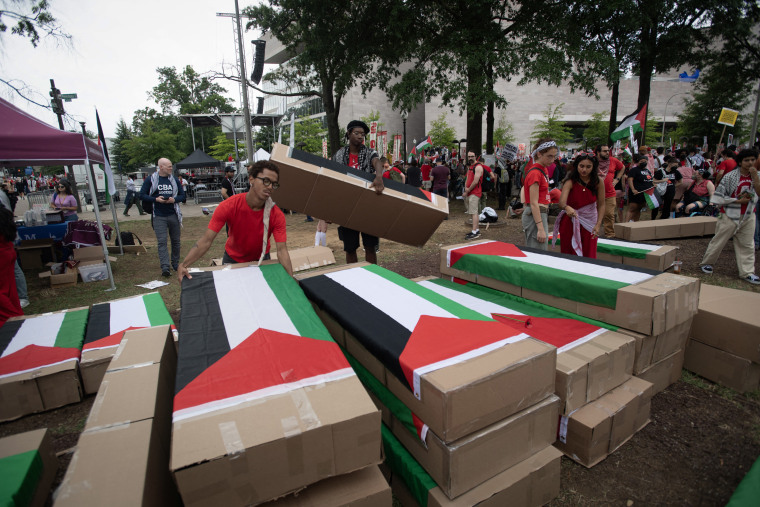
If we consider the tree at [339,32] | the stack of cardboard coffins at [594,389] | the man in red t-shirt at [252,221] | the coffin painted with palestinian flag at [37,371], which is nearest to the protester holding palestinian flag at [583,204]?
the stack of cardboard coffins at [594,389]

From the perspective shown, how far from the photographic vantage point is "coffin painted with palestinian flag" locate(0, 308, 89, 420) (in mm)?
2936

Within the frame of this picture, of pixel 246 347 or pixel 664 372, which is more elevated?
pixel 246 347

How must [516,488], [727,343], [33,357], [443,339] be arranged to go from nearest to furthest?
[516,488], [443,339], [727,343], [33,357]

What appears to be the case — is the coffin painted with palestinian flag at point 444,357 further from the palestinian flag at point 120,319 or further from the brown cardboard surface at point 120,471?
the palestinian flag at point 120,319

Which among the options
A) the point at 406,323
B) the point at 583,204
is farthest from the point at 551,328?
the point at 583,204

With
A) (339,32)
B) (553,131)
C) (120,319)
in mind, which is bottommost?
(120,319)

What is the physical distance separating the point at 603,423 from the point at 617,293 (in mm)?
864

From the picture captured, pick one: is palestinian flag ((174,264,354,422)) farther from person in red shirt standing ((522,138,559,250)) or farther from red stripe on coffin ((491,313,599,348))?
person in red shirt standing ((522,138,559,250))

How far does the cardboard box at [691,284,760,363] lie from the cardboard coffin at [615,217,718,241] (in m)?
4.42

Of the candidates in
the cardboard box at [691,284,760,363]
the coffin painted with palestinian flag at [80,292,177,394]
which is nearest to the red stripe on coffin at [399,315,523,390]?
the coffin painted with palestinian flag at [80,292,177,394]

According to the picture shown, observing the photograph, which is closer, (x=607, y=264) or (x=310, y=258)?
(x=607, y=264)

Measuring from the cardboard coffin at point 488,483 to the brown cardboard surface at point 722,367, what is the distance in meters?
2.18

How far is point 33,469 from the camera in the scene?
5.86ft

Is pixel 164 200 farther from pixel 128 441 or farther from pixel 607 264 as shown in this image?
pixel 607 264
